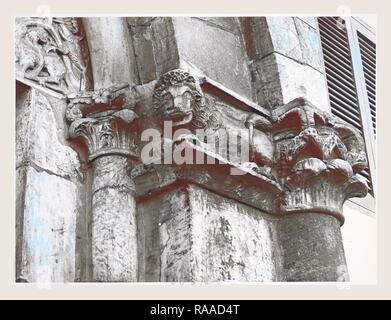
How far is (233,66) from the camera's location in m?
5.82

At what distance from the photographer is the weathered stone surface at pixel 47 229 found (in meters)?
5.02

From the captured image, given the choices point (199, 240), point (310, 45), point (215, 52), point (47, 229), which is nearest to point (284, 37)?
point (310, 45)

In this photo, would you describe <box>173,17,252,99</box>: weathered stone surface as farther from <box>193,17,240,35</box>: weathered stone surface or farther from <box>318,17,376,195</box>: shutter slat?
<box>318,17,376,195</box>: shutter slat

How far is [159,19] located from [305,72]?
805 millimetres

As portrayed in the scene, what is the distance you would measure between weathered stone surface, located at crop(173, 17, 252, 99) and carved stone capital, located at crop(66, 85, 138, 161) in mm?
370

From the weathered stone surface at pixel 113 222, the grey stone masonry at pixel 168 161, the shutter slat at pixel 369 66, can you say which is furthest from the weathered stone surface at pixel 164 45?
the shutter slat at pixel 369 66

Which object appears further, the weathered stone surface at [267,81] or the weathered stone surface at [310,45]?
the weathered stone surface at [310,45]

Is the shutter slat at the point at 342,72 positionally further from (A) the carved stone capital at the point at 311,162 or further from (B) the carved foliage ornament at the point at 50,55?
(B) the carved foliage ornament at the point at 50,55

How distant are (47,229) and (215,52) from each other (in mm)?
1228

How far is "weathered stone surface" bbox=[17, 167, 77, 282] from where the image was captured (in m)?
5.02

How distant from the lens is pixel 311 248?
5.43 metres

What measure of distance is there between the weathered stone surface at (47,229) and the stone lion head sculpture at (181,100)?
0.54 meters
